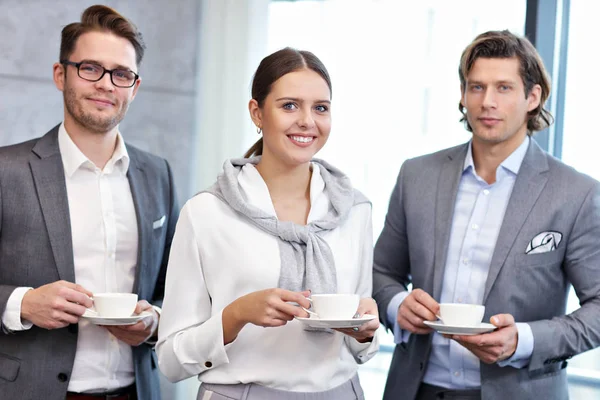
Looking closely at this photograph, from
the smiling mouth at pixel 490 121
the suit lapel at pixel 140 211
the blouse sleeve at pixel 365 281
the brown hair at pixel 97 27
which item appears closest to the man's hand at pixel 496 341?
the blouse sleeve at pixel 365 281

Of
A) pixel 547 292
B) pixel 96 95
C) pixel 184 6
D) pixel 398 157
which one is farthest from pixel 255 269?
pixel 184 6

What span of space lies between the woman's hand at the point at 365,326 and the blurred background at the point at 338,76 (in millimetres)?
1604

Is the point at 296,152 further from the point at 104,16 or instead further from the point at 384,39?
the point at 384,39

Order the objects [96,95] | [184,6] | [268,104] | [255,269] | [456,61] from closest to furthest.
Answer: [255,269] < [268,104] < [96,95] < [456,61] < [184,6]

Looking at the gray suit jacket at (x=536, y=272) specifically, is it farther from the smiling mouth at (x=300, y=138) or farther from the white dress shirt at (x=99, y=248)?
the white dress shirt at (x=99, y=248)

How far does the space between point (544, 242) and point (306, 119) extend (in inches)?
32.4

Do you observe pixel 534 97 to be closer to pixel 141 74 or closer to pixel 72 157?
pixel 72 157

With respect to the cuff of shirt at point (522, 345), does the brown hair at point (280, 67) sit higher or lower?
higher

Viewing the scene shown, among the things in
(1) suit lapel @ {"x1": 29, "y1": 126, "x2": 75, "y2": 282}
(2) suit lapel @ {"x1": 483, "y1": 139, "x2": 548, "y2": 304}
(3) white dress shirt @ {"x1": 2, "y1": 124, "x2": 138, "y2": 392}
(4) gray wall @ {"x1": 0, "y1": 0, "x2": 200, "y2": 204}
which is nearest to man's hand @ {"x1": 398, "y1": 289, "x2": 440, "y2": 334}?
(2) suit lapel @ {"x1": 483, "y1": 139, "x2": 548, "y2": 304}

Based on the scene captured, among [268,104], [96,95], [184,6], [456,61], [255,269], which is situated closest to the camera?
[255,269]

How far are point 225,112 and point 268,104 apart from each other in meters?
1.98

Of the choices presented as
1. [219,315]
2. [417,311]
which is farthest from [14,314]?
[417,311]

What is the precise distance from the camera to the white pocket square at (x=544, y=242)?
223cm

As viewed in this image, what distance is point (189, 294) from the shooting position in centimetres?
191
